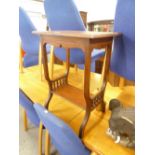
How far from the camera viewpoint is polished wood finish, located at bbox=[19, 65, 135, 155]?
71cm

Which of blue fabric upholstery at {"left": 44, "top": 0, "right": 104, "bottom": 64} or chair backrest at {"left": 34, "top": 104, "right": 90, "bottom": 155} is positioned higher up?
blue fabric upholstery at {"left": 44, "top": 0, "right": 104, "bottom": 64}

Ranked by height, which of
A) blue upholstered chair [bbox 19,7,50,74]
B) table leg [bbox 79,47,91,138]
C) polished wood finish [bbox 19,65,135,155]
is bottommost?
polished wood finish [bbox 19,65,135,155]

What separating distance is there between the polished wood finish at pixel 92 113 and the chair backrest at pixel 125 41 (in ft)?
0.88

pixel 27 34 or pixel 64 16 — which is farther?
pixel 27 34

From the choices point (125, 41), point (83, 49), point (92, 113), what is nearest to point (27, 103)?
point (92, 113)

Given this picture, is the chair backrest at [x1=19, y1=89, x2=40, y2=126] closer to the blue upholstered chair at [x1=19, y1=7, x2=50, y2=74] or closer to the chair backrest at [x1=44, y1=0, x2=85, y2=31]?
the chair backrest at [x1=44, y1=0, x2=85, y2=31]

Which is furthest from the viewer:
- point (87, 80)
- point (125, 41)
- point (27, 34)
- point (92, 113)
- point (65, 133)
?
point (27, 34)

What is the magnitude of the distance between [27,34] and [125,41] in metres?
1.00

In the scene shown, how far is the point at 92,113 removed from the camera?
0.99 meters

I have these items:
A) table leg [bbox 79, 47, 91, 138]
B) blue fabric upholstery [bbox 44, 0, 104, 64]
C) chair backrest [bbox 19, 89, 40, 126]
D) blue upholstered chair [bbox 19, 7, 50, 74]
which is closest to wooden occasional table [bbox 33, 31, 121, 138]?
table leg [bbox 79, 47, 91, 138]

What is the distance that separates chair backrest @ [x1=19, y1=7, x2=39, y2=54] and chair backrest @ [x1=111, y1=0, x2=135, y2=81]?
2.87 feet

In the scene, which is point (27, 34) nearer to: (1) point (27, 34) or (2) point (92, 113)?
(1) point (27, 34)
